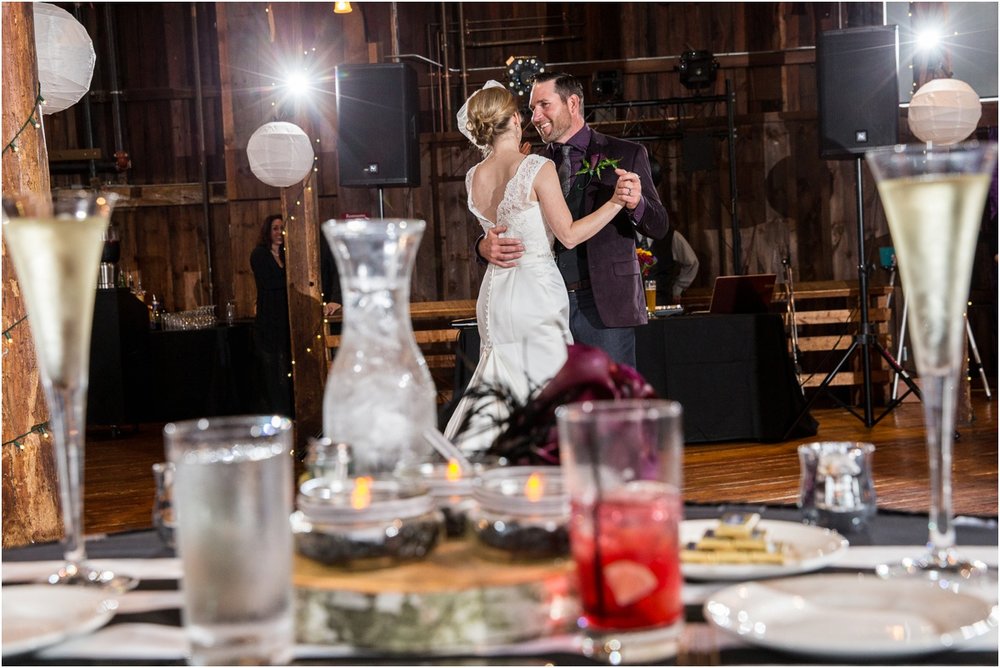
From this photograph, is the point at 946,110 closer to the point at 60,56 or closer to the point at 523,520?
the point at 60,56

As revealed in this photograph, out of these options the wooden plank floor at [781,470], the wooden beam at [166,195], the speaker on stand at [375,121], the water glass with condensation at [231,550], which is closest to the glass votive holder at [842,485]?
the water glass with condensation at [231,550]

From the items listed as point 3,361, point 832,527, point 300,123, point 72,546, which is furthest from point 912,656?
point 300,123

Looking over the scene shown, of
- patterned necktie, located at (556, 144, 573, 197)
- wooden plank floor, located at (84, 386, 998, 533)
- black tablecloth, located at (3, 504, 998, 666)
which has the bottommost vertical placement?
wooden plank floor, located at (84, 386, 998, 533)

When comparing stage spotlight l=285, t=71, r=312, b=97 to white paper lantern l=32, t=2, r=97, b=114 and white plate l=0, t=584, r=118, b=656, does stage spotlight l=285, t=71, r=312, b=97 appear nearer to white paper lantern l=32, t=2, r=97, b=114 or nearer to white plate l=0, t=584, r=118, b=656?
white paper lantern l=32, t=2, r=97, b=114

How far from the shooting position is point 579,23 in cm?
935

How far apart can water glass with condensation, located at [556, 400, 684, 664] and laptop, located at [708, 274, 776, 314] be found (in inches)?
211

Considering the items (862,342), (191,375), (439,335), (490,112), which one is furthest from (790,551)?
(191,375)

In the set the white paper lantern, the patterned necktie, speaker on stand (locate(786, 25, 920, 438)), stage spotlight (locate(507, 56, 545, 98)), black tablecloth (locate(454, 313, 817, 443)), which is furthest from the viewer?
stage spotlight (locate(507, 56, 545, 98))

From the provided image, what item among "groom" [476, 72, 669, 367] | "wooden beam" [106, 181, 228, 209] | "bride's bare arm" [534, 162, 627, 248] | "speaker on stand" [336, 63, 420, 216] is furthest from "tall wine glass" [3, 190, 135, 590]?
"wooden beam" [106, 181, 228, 209]

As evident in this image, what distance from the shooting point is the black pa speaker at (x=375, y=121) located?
5.97m

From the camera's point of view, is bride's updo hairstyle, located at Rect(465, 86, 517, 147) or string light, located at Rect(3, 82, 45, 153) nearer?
string light, located at Rect(3, 82, 45, 153)

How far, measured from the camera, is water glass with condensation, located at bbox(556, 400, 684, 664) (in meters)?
0.67

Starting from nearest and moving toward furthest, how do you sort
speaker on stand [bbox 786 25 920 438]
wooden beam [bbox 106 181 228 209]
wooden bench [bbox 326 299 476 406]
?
speaker on stand [bbox 786 25 920 438] → wooden bench [bbox 326 299 476 406] → wooden beam [bbox 106 181 228 209]

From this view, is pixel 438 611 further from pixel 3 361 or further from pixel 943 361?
pixel 3 361
